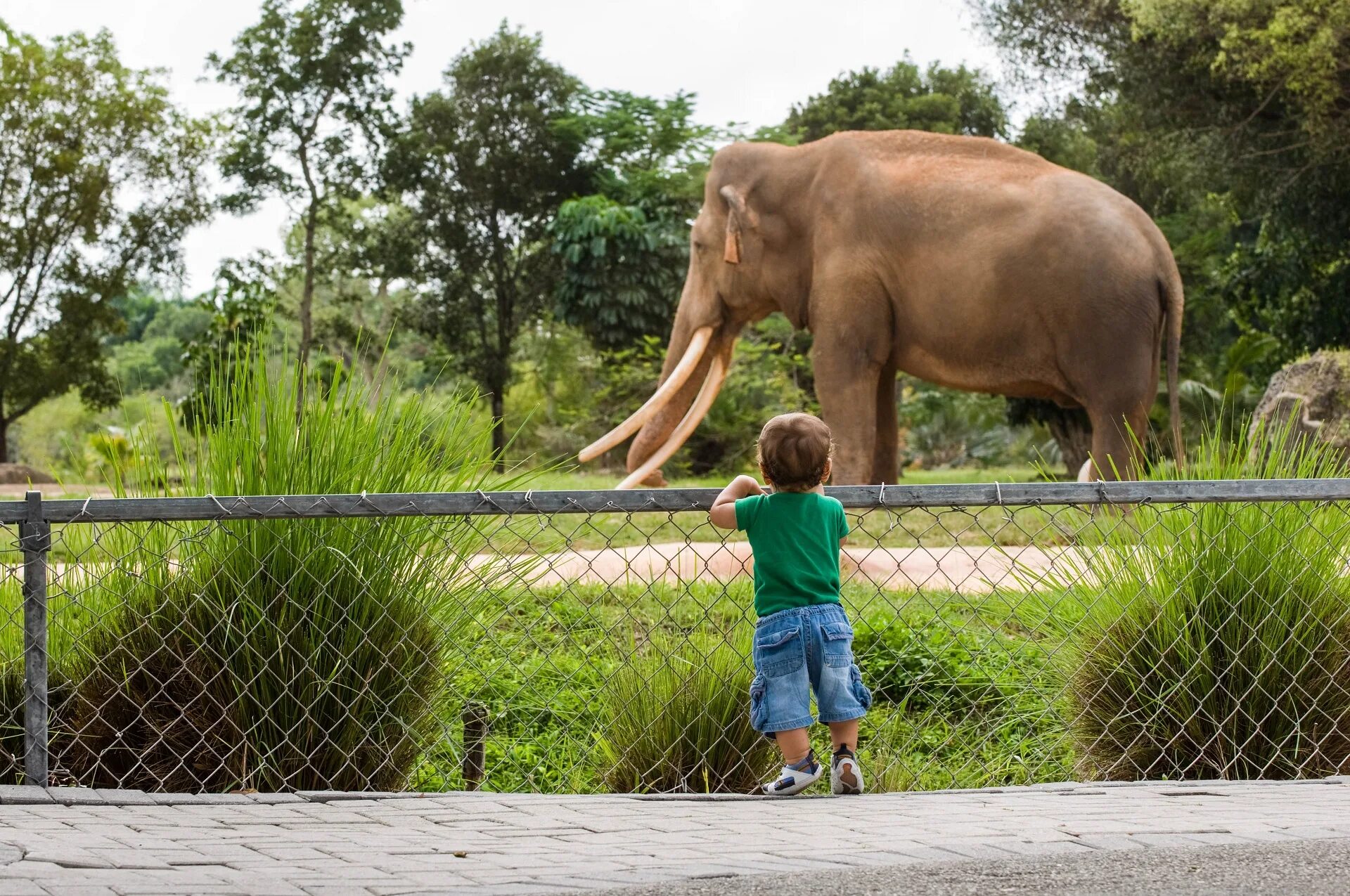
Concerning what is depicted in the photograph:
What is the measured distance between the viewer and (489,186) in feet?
90.7

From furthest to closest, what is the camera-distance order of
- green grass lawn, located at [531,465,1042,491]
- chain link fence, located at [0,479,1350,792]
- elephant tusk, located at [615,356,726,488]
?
1. green grass lawn, located at [531,465,1042,491]
2. elephant tusk, located at [615,356,726,488]
3. chain link fence, located at [0,479,1350,792]

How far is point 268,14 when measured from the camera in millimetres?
28188

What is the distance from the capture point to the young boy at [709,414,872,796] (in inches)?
152

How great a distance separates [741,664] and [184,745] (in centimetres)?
164

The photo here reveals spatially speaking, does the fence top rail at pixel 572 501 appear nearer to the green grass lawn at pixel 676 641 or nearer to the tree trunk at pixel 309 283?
the green grass lawn at pixel 676 641

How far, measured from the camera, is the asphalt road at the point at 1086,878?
8.74 ft

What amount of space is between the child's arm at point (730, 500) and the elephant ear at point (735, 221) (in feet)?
18.2

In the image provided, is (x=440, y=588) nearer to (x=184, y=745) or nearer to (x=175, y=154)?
(x=184, y=745)

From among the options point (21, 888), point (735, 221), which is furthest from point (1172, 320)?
point (21, 888)

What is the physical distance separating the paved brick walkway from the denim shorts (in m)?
0.23

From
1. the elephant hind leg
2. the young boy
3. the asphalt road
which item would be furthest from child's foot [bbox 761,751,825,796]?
the elephant hind leg

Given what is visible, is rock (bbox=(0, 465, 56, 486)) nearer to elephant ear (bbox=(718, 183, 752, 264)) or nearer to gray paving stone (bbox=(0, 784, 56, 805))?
elephant ear (bbox=(718, 183, 752, 264))

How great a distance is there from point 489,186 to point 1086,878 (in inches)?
1020

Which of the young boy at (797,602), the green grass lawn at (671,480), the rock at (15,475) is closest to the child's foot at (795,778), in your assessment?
the young boy at (797,602)
